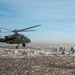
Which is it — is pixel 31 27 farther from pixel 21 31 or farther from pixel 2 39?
pixel 2 39

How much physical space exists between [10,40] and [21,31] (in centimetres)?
348

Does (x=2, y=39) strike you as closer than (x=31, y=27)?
No

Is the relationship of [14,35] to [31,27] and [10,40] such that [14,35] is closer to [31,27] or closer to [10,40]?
[10,40]

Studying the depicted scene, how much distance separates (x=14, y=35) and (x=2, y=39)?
12.1ft

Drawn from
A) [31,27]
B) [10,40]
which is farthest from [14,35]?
[31,27]

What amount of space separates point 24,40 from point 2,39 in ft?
20.7

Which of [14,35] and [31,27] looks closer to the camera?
[31,27]

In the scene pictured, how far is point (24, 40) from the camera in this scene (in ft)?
246

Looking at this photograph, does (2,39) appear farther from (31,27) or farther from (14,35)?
(31,27)

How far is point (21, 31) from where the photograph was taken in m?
74.1

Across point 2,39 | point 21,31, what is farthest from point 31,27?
point 2,39

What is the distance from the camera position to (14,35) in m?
76.2

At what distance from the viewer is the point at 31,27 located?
2783 inches

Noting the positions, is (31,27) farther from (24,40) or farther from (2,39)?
(2,39)
